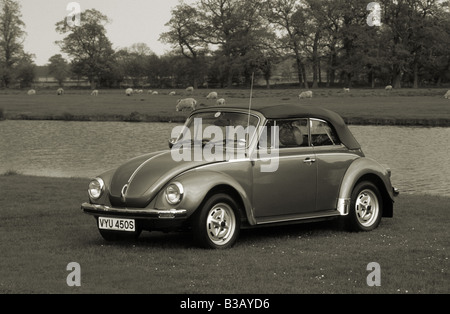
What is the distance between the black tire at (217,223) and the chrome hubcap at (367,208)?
7.97 ft

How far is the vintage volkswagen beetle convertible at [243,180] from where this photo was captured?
Answer: 9.63 metres

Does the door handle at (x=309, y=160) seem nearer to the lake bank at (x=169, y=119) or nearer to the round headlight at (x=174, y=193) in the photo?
the round headlight at (x=174, y=193)

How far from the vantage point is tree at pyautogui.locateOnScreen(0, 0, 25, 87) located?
4951 inches

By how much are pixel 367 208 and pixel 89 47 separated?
123674 millimetres

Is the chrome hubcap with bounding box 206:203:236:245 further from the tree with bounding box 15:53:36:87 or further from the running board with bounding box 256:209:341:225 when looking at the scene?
the tree with bounding box 15:53:36:87

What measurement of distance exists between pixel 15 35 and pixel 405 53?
69.4 m

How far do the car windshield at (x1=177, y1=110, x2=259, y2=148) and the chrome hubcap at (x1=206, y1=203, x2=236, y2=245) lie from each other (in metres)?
1.07

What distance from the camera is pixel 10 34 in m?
127

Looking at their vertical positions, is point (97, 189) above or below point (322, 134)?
below

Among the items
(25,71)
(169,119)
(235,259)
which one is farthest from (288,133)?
(25,71)

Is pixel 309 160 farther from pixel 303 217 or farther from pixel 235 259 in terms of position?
pixel 235 259

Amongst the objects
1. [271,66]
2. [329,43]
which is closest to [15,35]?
[271,66]

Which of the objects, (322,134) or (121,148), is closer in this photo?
(322,134)

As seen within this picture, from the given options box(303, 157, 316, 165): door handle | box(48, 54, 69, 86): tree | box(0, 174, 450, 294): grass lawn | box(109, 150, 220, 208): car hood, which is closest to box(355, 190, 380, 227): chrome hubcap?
box(0, 174, 450, 294): grass lawn
